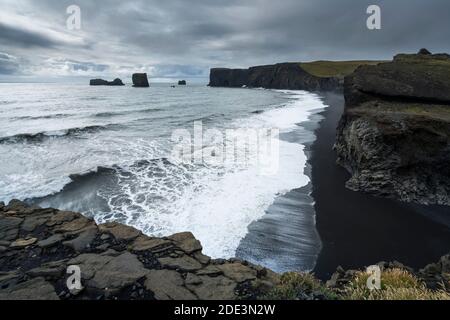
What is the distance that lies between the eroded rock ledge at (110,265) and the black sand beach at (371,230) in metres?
3.65

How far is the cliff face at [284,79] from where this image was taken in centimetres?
12788

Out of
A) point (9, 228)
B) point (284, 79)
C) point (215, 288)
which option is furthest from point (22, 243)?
point (284, 79)

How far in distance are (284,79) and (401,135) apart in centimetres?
15823

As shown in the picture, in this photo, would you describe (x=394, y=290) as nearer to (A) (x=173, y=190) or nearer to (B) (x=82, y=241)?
(B) (x=82, y=241)

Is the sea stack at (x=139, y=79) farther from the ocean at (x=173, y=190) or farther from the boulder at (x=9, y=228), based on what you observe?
the boulder at (x=9, y=228)

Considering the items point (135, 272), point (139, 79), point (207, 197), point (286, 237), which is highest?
point (139, 79)

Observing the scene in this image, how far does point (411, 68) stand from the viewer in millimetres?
18328

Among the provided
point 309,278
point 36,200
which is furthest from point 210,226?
point 36,200

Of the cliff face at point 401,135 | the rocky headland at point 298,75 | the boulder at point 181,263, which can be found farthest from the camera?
the rocky headland at point 298,75

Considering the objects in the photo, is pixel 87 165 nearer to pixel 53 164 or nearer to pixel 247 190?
pixel 53 164

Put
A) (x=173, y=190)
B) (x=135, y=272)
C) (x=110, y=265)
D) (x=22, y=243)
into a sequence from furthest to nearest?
(x=173, y=190)
(x=22, y=243)
(x=110, y=265)
(x=135, y=272)

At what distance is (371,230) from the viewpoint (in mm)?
10617

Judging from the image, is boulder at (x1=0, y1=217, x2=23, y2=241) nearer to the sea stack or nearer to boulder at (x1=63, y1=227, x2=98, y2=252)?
boulder at (x1=63, y1=227, x2=98, y2=252)

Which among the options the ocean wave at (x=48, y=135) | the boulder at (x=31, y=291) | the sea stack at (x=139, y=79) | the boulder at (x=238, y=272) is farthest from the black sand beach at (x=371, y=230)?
the sea stack at (x=139, y=79)
